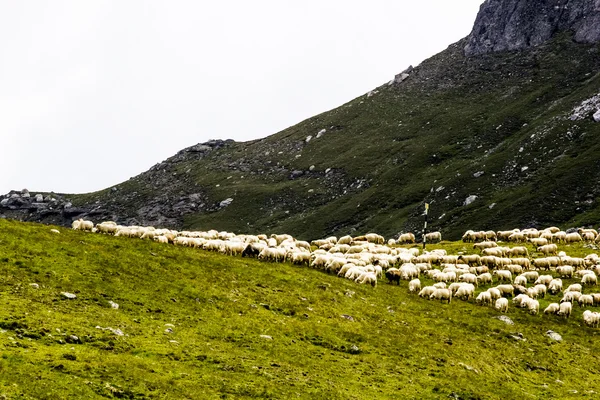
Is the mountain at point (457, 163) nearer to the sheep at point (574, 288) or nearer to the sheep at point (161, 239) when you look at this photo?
the sheep at point (574, 288)

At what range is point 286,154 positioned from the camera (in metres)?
198

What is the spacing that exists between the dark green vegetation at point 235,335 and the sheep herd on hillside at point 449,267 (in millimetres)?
1524

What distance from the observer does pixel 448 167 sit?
15088cm

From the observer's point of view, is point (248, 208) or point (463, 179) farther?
point (248, 208)

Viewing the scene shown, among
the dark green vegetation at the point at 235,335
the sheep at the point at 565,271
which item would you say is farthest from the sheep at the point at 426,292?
the sheep at the point at 565,271

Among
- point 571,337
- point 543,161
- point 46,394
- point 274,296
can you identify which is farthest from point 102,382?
point 543,161

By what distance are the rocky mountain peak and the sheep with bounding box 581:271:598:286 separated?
510ft

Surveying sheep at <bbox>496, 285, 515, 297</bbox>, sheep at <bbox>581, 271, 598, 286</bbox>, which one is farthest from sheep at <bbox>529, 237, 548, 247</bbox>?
sheep at <bbox>496, 285, 515, 297</bbox>

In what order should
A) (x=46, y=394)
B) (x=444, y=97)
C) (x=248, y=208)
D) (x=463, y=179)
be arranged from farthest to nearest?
1. (x=444, y=97)
2. (x=248, y=208)
3. (x=463, y=179)
4. (x=46, y=394)

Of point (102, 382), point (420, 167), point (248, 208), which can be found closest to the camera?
point (102, 382)

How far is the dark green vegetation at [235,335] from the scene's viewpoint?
1927 cm

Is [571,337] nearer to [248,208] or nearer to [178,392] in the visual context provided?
[178,392]

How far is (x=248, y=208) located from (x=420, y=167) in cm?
4647

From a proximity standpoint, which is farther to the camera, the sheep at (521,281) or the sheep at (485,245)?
the sheep at (485,245)
